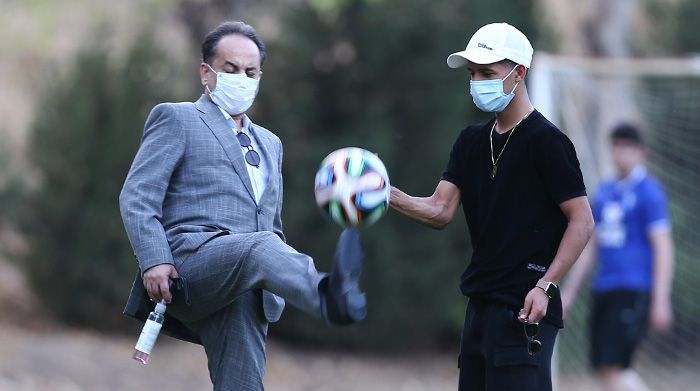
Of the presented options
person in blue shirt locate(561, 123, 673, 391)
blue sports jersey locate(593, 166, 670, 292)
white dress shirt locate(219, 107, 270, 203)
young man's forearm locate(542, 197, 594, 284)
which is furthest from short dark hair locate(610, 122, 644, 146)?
white dress shirt locate(219, 107, 270, 203)

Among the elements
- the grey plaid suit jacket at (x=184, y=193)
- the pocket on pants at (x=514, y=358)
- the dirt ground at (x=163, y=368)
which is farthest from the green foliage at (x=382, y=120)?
the pocket on pants at (x=514, y=358)

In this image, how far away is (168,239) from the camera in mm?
5371

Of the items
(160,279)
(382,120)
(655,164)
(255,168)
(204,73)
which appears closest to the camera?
(160,279)

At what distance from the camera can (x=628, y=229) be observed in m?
9.41

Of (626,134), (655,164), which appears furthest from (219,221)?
(655,164)

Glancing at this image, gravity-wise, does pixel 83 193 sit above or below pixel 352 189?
above

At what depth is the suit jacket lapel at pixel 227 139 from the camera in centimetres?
550

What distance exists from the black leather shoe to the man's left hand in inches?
35.3

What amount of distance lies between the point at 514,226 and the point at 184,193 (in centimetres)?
161

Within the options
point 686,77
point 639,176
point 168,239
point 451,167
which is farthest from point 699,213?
point 168,239

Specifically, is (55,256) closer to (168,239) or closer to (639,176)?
(639,176)

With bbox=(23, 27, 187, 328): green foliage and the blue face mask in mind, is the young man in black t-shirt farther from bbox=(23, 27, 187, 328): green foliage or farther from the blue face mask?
bbox=(23, 27, 187, 328): green foliage

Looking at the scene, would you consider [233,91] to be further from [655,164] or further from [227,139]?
[655,164]

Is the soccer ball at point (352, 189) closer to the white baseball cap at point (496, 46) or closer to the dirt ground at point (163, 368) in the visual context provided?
the white baseball cap at point (496, 46)
